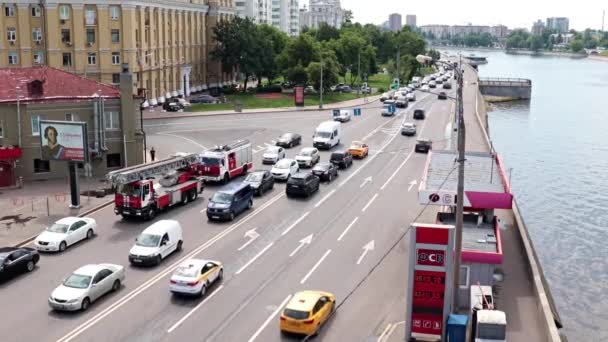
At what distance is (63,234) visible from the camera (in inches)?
1286

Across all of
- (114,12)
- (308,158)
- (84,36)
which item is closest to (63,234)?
(308,158)

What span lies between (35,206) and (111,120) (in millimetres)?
10030

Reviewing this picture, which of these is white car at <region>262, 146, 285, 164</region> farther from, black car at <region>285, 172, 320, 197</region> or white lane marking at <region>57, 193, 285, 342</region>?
white lane marking at <region>57, 193, 285, 342</region>

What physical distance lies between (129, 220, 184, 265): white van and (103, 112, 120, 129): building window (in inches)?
745

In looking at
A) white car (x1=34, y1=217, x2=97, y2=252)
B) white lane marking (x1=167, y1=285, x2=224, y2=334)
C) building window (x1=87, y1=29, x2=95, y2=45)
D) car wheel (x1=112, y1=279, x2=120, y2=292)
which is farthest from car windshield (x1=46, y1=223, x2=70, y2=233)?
building window (x1=87, y1=29, x2=95, y2=45)

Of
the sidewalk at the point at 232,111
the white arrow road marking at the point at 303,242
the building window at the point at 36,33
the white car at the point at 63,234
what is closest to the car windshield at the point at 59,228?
the white car at the point at 63,234

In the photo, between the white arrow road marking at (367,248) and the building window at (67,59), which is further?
the building window at (67,59)

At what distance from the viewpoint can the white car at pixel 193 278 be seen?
26.3 m

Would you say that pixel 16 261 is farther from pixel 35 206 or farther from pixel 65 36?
pixel 65 36

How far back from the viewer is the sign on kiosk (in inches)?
877

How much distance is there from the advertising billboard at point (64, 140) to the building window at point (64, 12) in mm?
41279

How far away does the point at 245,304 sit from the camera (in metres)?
26.3

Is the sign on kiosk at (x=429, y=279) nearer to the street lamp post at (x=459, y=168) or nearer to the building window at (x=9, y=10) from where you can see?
the street lamp post at (x=459, y=168)

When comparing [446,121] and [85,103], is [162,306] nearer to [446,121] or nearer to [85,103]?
[85,103]
